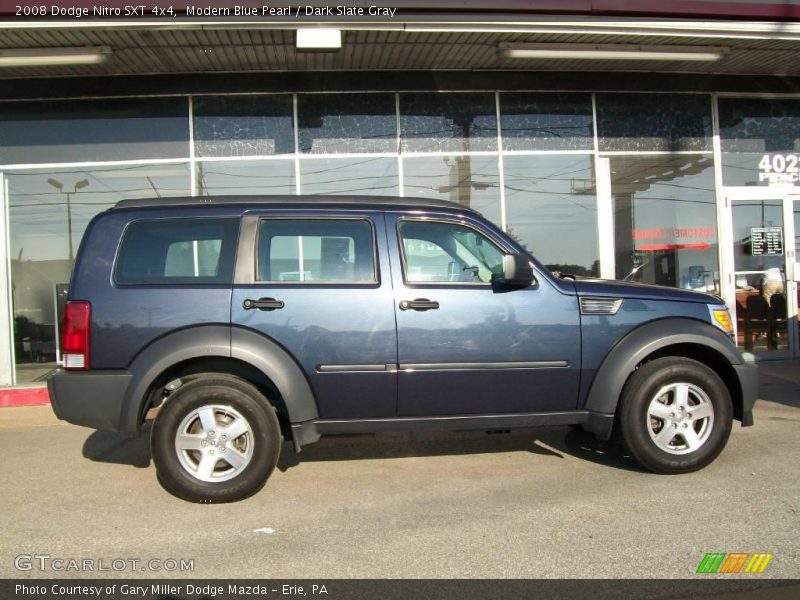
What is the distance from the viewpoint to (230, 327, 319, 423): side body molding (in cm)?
405

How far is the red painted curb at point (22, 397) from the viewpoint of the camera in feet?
26.5

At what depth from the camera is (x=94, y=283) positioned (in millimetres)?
4086

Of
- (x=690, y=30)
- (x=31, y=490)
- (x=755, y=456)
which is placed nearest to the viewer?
(x=31, y=490)

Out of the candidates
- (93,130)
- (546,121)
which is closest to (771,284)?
(546,121)

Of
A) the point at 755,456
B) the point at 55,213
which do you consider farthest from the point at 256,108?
the point at 755,456

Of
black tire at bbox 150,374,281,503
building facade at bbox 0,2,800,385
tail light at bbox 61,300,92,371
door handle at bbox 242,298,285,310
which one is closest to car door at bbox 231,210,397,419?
door handle at bbox 242,298,285,310

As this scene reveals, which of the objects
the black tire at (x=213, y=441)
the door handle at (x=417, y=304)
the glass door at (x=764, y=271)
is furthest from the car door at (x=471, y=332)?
the glass door at (x=764, y=271)

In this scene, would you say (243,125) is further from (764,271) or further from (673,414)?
(764,271)

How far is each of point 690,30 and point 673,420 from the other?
5.45 metres

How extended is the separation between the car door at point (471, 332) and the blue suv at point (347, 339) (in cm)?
1

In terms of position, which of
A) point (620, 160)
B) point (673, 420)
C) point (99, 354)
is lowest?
point (673, 420)

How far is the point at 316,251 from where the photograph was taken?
4.32 metres

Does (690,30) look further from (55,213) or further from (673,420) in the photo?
(55,213)

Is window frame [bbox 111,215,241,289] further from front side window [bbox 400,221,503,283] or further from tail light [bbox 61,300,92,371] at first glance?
front side window [bbox 400,221,503,283]
